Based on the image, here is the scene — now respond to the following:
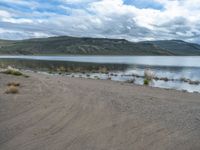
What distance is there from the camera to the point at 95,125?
9.31m

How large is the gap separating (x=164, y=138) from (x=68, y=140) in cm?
243

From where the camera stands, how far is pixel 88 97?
15.1 metres

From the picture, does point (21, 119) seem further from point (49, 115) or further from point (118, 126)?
point (118, 126)

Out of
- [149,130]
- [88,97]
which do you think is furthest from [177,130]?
[88,97]

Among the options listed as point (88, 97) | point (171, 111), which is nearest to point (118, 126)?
point (171, 111)

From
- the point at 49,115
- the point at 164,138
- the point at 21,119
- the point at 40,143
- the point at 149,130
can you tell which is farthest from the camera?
the point at 49,115

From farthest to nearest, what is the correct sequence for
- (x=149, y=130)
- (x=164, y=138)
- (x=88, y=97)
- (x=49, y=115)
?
(x=88, y=97)
(x=49, y=115)
(x=149, y=130)
(x=164, y=138)

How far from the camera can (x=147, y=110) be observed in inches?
467

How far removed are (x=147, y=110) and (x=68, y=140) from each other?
16.0 ft

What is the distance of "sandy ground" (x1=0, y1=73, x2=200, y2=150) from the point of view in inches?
295

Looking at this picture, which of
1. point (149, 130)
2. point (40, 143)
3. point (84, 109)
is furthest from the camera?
point (84, 109)

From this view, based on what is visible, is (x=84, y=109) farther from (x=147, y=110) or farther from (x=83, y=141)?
(x=83, y=141)

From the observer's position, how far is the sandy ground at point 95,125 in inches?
295

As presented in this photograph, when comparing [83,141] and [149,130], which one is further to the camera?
[149,130]
